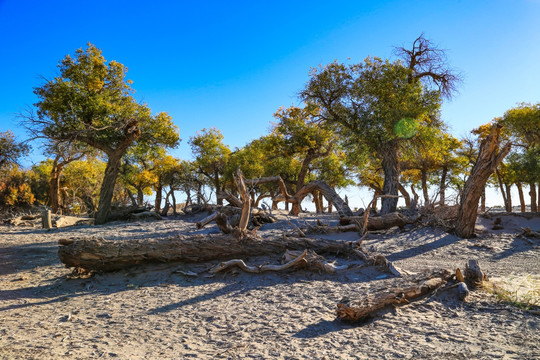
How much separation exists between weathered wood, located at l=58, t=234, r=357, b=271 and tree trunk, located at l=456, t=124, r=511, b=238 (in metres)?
4.28

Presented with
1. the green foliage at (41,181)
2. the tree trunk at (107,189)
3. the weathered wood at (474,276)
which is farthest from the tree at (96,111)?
the green foliage at (41,181)

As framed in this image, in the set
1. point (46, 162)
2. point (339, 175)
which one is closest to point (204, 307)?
point (339, 175)

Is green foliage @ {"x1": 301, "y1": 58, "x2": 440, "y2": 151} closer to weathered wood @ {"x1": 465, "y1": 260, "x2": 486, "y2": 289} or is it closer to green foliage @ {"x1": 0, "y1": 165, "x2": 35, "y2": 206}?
weathered wood @ {"x1": 465, "y1": 260, "x2": 486, "y2": 289}

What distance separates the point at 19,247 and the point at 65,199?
21501 millimetres

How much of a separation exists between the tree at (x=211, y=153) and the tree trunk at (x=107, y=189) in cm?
1188

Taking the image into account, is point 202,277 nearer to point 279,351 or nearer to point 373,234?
point 279,351

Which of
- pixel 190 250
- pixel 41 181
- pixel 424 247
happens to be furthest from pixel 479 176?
pixel 41 181

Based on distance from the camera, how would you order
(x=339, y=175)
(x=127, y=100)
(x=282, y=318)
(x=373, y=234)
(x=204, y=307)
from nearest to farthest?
Result: (x=282, y=318) → (x=204, y=307) → (x=373, y=234) → (x=127, y=100) → (x=339, y=175)

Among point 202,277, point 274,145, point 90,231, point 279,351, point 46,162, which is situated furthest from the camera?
point 46,162

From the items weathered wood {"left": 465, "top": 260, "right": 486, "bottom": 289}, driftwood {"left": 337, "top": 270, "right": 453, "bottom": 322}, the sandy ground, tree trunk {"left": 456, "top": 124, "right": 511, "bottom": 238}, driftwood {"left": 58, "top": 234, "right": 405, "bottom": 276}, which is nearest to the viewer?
the sandy ground

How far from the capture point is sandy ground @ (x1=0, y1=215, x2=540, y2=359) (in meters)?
3.39

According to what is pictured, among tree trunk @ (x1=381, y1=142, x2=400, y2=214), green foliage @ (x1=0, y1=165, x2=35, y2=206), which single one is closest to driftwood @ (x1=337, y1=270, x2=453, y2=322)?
tree trunk @ (x1=381, y1=142, x2=400, y2=214)

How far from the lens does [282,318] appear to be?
14.0ft

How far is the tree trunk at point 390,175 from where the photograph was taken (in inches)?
571
